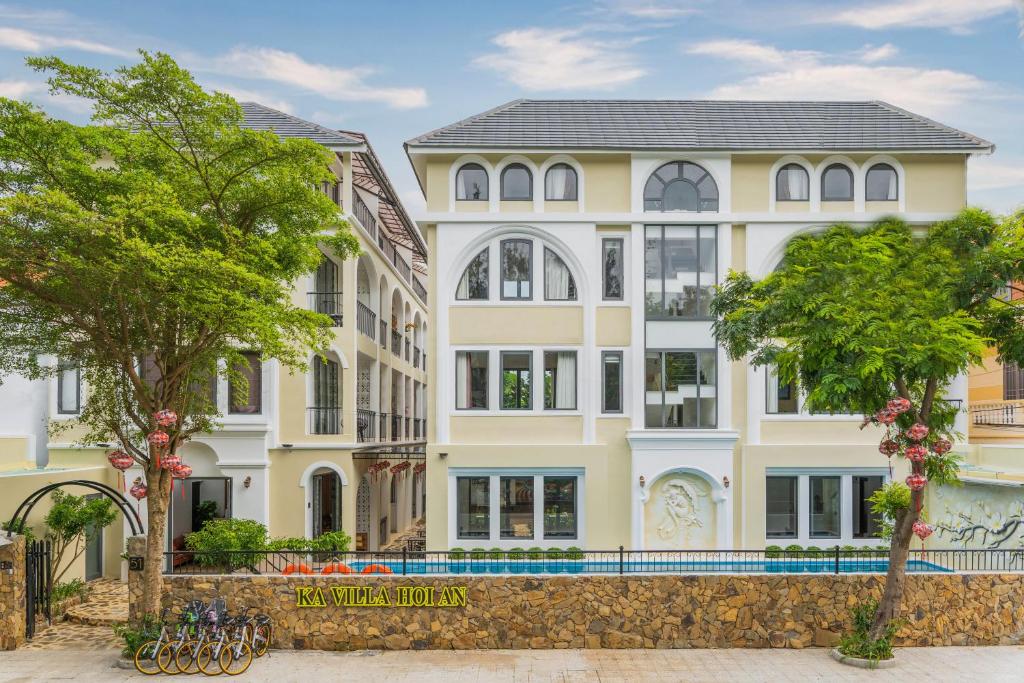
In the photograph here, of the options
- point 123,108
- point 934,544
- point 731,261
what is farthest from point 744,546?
point 123,108

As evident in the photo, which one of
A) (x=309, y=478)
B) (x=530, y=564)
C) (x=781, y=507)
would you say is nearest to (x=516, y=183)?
(x=309, y=478)

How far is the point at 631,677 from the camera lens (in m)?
14.2

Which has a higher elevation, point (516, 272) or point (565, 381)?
point (516, 272)

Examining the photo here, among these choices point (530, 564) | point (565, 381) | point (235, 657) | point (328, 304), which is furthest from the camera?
point (328, 304)

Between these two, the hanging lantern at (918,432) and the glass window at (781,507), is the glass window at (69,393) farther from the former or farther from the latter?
the hanging lantern at (918,432)

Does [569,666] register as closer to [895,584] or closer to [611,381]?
[895,584]

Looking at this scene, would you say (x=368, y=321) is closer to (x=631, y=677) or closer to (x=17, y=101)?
(x=17, y=101)

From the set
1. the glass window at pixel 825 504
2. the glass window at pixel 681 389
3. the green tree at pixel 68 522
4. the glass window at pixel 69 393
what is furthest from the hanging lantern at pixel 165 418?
the glass window at pixel 825 504

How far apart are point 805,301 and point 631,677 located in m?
6.97

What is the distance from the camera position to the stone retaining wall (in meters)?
15.8

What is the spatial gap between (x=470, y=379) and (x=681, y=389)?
5332 mm

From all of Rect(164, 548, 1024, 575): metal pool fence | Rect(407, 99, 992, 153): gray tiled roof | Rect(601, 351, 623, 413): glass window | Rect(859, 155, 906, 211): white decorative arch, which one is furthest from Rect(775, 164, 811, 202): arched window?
Rect(164, 548, 1024, 575): metal pool fence

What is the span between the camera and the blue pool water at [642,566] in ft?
55.0

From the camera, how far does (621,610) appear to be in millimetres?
15906
